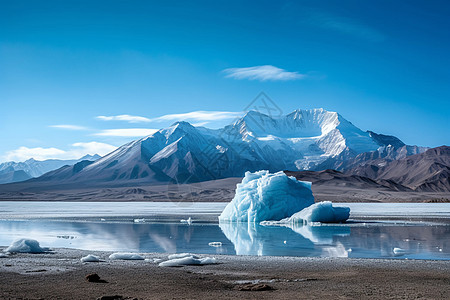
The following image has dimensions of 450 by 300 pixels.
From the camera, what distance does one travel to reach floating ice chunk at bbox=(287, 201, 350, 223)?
35156 millimetres

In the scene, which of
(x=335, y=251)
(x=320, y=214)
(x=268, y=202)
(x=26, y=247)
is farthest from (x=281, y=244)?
(x=268, y=202)

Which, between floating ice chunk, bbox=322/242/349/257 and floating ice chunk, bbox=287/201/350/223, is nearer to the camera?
floating ice chunk, bbox=322/242/349/257

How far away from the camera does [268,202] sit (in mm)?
37594

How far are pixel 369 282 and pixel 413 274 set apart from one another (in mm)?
1877

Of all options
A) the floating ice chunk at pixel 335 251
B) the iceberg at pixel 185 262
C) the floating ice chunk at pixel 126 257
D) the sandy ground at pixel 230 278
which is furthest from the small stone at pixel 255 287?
the floating ice chunk at pixel 335 251

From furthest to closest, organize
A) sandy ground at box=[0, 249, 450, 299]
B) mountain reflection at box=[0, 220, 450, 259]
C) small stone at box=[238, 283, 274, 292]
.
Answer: mountain reflection at box=[0, 220, 450, 259] → small stone at box=[238, 283, 274, 292] → sandy ground at box=[0, 249, 450, 299]

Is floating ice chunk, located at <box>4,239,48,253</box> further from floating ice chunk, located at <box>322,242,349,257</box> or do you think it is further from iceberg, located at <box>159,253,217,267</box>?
floating ice chunk, located at <box>322,242,349,257</box>

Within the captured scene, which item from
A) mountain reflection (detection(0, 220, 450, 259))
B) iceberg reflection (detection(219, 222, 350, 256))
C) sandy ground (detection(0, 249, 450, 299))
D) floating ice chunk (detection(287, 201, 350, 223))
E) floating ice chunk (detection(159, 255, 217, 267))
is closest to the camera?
sandy ground (detection(0, 249, 450, 299))

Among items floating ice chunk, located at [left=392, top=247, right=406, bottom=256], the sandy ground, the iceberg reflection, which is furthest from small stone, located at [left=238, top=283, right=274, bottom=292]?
floating ice chunk, located at [left=392, top=247, right=406, bottom=256]

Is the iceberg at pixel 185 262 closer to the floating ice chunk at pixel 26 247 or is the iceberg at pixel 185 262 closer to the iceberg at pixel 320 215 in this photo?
the floating ice chunk at pixel 26 247

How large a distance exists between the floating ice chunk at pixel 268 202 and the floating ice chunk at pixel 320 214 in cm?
191

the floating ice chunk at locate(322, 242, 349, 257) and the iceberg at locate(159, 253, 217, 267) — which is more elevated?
the iceberg at locate(159, 253, 217, 267)

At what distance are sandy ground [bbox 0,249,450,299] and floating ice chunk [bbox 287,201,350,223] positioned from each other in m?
19.7

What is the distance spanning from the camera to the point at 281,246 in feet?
65.9
